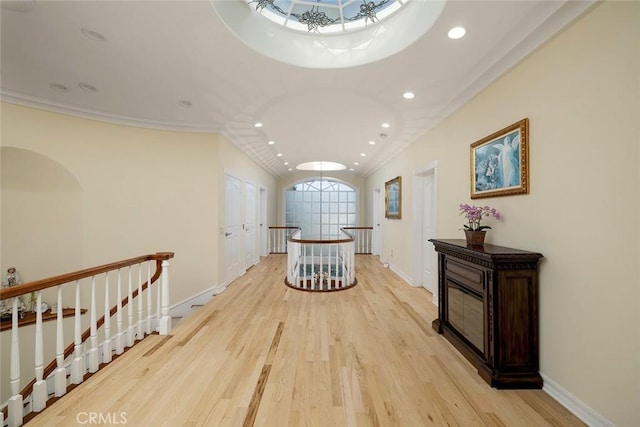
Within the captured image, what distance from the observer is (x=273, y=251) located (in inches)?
325

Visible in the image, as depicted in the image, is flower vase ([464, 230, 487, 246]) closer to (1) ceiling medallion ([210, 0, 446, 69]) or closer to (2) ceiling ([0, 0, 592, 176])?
(2) ceiling ([0, 0, 592, 176])

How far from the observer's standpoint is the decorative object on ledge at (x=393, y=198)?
521 cm

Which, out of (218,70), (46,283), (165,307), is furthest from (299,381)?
(218,70)

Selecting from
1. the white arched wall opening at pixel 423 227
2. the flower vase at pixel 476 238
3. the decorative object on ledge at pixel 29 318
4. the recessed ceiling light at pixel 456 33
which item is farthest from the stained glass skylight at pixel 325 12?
the decorative object on ledge at pixel 29 318

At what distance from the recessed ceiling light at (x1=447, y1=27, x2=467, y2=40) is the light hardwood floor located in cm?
265

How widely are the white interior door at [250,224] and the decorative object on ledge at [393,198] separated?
3298 mm

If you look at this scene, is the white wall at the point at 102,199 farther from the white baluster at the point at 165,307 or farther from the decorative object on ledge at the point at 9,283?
the white baluster at the point at 165,307

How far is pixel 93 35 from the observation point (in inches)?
77.8

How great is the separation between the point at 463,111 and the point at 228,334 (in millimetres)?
3645

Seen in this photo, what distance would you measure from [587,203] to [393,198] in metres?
4.12

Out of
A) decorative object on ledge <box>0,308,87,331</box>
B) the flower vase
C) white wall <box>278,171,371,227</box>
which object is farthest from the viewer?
white wall <box>278,171,371,227</box>

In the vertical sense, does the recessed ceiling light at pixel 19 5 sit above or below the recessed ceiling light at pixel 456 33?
above

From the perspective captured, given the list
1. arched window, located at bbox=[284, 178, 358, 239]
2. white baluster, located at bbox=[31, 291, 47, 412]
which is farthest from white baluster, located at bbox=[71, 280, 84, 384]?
arched window, located at bbox=[284, 178, 358, 239]

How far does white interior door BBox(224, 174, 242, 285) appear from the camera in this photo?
4512mm
